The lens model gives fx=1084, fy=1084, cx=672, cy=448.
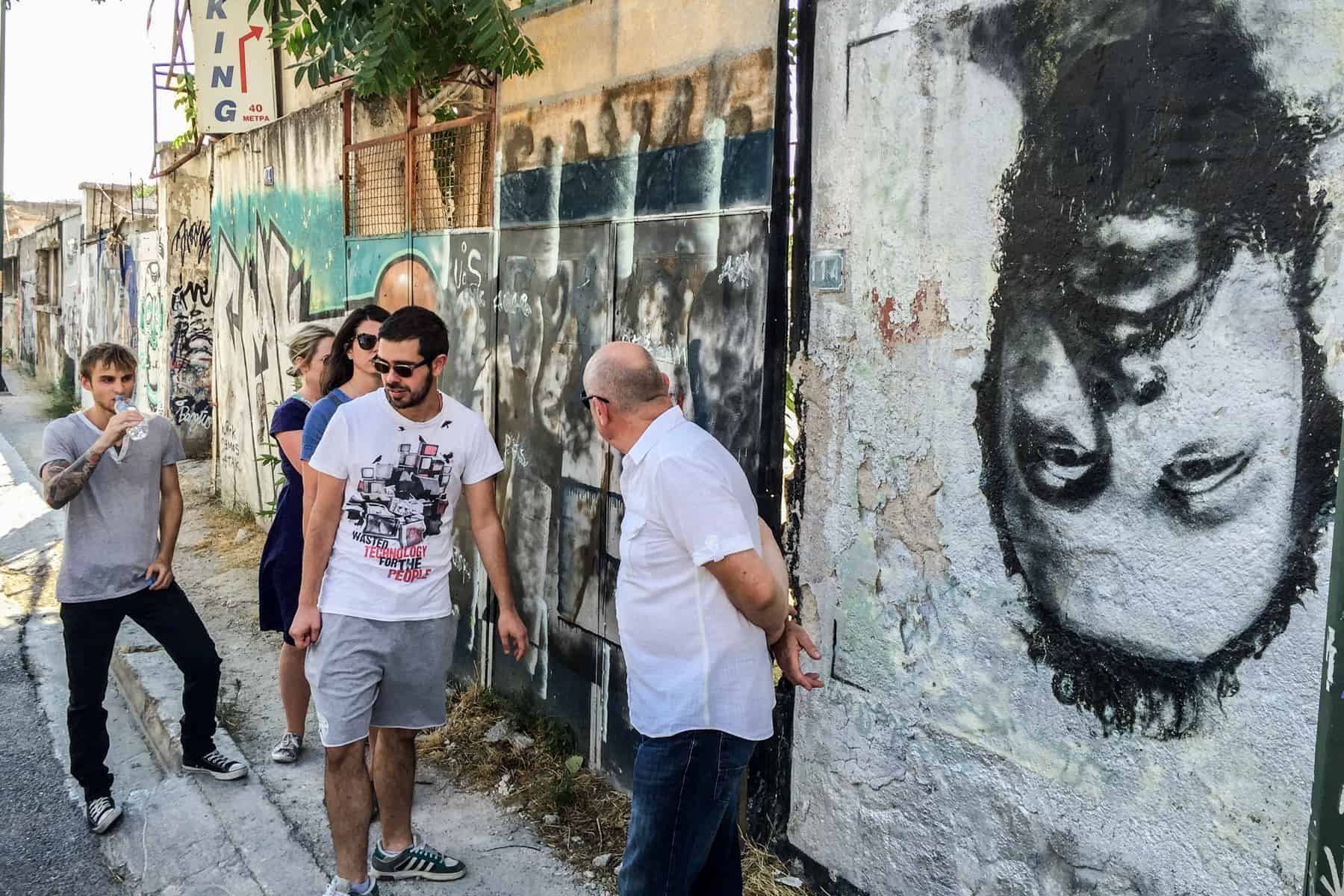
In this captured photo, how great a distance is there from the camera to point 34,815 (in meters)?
4.39

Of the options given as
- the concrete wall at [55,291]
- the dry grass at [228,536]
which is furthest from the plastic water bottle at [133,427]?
the concrete wall at [55,291]

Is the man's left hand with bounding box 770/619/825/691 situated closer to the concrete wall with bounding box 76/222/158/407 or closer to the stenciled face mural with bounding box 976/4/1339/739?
the stenciled face mural with bounding box 976/4/1339/739

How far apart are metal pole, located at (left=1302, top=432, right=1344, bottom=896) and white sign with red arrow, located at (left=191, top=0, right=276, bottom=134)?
344 inches

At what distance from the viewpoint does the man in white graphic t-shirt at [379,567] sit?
11.5 ft

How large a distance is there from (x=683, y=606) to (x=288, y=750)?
288cm

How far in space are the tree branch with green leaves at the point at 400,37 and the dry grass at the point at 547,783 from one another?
9.66 feet

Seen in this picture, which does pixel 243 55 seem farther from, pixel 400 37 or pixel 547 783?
pixel 547 783

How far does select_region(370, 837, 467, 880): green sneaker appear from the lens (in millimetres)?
3811

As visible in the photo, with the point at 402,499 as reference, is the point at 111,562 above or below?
below

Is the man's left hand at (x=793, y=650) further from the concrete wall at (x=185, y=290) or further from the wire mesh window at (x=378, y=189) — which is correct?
the concrete wall at (x=185, y=290)

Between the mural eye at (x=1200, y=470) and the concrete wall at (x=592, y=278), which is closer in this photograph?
the mural eye at (x=1200, y=470)

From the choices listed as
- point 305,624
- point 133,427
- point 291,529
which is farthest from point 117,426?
point 305,624

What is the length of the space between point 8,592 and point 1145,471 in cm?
802

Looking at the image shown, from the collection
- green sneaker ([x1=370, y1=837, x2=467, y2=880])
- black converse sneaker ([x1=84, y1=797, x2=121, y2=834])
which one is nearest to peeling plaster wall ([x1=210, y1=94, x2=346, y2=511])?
black converse sneaker ([x1=84, y1=797, x2=121, y2=834])
